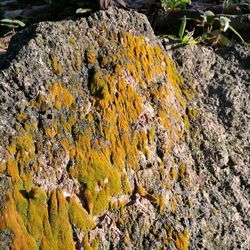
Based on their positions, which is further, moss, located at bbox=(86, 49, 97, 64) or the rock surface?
moss, located at bbox=(86, 49, 97, 64)

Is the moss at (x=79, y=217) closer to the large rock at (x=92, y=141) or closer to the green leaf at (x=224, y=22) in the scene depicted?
the large rock at (x=92, y=141)

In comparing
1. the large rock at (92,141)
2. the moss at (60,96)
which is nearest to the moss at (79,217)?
the large rock at (92,141)

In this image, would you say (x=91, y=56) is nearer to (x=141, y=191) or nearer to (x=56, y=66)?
(x=56, y=66)

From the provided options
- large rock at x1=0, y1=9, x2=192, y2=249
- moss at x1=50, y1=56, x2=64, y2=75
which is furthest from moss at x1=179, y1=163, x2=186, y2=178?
moss at x1=50, y1=56, x2=64, y2=75

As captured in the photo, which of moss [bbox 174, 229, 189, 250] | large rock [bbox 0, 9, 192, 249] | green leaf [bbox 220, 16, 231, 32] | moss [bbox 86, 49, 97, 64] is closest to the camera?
large rock [bbox 0, 9, 192, 249]

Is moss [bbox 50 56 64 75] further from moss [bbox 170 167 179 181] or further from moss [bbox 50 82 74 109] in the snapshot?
moss [bbox 170 167 179 181]

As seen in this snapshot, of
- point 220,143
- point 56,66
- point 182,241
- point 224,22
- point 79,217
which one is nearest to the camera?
point 79,217

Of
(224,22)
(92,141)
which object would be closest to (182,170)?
(92,141)
